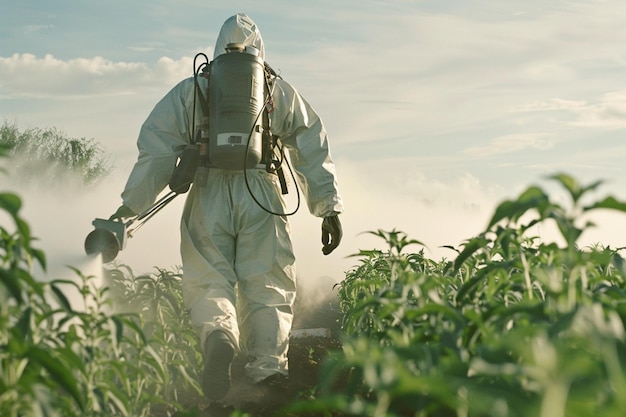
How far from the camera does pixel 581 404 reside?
1593 millimetres

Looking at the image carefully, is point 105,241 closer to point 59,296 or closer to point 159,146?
point 159,146

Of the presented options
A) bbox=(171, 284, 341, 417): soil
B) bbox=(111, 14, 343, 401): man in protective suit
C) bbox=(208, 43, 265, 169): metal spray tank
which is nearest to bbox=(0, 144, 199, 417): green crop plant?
bbox=(171, 284, 341, 417): soil

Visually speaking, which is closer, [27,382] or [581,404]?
[581,404]

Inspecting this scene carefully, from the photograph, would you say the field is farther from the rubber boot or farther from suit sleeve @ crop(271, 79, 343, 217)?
suit sleeve @ crop(271, 79, 343, 217)

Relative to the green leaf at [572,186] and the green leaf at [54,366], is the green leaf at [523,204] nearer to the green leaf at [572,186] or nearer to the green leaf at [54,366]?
the green leaf at [572,186]

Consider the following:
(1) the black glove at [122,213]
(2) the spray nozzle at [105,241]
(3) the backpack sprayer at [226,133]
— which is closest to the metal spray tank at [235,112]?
(3) the backpack sprayer at [226,133]

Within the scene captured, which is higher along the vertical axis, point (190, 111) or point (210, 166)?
point (190, 111)

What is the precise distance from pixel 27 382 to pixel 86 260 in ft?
11.4

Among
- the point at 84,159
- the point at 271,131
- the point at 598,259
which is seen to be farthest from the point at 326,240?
the point at 84,159

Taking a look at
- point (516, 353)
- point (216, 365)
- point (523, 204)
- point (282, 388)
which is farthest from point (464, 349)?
point (282, 388)

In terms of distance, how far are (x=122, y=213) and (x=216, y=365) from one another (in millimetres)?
1501

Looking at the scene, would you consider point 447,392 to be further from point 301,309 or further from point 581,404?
point 301,309

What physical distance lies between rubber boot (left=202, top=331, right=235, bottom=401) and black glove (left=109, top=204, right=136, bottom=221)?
4.20 ft

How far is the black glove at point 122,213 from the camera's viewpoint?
606 centimetres
